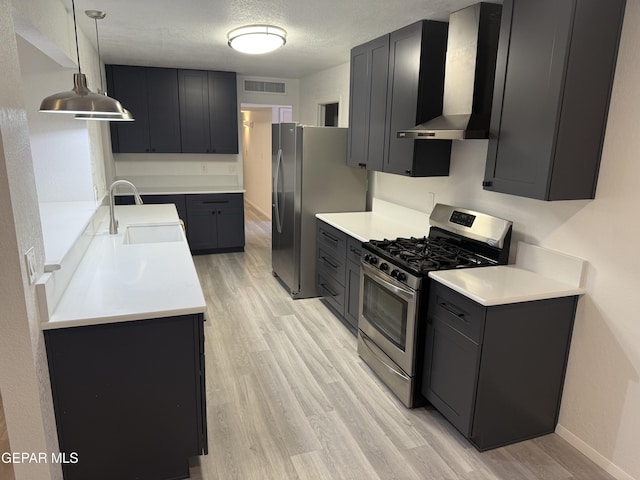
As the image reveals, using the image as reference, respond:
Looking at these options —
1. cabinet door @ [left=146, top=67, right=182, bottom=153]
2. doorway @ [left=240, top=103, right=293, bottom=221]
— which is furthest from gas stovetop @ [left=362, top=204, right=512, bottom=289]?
doorway @ [left=240, top=103, right=293, bottom=221]

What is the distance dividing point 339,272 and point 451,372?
1.61 metres

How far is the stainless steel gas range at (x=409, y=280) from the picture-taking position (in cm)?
254

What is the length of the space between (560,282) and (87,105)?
2484 millimetres

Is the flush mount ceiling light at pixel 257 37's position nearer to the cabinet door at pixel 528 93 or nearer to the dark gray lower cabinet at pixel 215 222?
the cabinet door at pixel 528 93

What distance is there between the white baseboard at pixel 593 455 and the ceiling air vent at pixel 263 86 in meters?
5.39

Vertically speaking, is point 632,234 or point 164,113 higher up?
point 164,113

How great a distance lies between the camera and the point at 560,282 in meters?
2.34

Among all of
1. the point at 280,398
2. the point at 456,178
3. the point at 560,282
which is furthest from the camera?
the point at 456,178

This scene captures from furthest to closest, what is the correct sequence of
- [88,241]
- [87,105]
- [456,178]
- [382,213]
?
[382,213], [456,178], [88,241], [87,105]

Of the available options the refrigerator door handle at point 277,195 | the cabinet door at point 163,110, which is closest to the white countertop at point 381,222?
the refrigerator door handle at point 277,195

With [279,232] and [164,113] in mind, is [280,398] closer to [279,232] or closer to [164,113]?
[279,232]

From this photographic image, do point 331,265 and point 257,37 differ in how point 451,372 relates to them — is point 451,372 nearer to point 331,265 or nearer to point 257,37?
point 331,265

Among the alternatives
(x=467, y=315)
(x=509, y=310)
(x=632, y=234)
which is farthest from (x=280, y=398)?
(x=632, y=234)

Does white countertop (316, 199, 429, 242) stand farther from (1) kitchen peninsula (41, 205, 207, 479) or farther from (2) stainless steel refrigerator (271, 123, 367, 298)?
(1) kitchen peninsula (41, 205, 207, 479)
